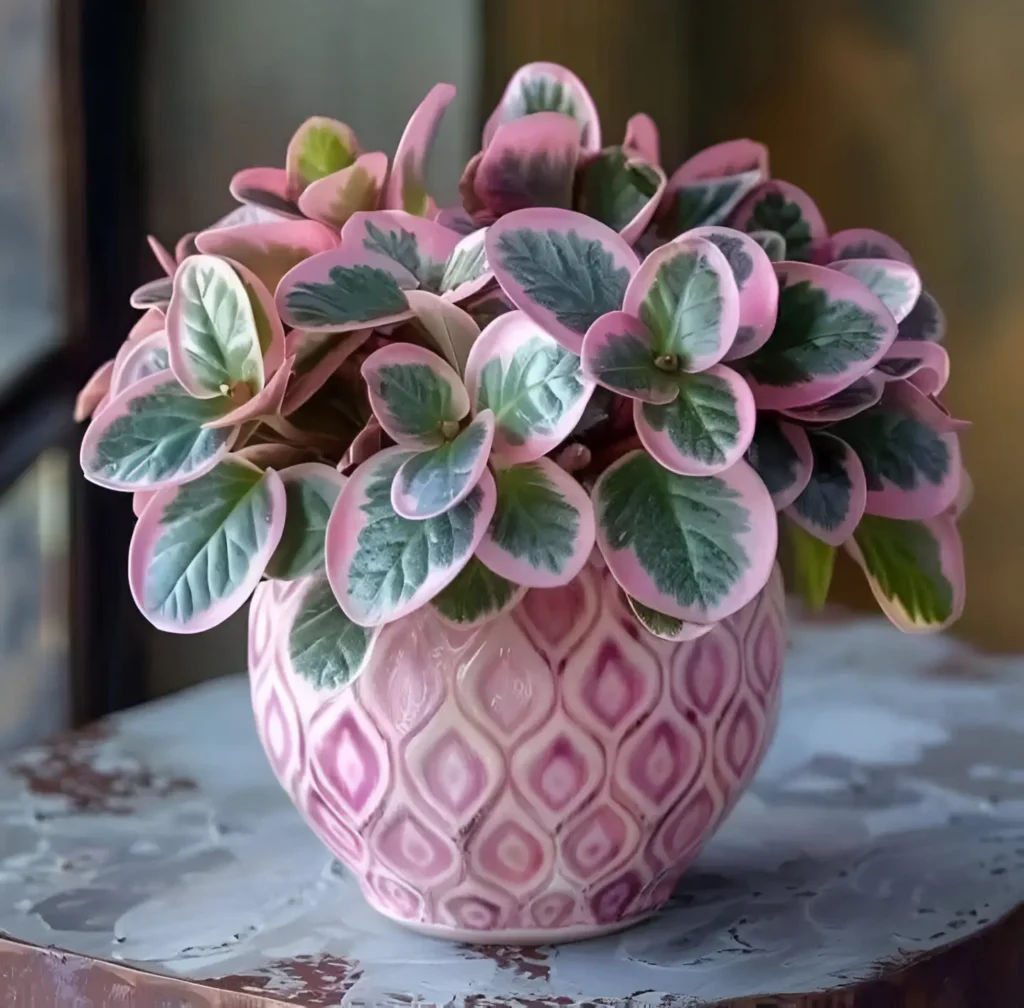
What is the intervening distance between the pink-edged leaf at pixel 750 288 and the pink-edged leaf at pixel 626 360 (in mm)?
20

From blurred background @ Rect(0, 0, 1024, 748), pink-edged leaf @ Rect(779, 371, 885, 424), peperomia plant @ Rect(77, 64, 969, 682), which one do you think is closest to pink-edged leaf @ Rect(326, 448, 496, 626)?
peperomia plant @ Rect(77, 64, 969, 682)

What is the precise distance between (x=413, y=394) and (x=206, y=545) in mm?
73

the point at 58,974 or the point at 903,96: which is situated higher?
the point at 903,96

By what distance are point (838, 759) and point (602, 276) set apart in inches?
15.1

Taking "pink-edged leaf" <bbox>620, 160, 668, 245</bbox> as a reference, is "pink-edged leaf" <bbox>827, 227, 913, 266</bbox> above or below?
below

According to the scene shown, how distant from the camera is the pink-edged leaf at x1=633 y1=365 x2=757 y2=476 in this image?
324 millimetres

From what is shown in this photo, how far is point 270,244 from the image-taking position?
15.1 inches

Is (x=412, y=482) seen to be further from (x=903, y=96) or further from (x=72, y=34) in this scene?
(x=903, y=96)

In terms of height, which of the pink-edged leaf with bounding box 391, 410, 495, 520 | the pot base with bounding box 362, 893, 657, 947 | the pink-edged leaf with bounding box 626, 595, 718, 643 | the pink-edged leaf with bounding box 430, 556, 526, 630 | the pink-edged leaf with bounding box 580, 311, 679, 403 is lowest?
the pot base with bounding box 362, 893, 657, 947

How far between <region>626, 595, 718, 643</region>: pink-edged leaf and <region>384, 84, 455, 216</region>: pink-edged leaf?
0.16m

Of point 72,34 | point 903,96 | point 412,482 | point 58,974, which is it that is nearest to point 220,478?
A: point 412,482

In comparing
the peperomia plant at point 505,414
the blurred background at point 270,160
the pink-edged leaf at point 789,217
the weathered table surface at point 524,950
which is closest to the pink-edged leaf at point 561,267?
the peperomia plant at point 505,414

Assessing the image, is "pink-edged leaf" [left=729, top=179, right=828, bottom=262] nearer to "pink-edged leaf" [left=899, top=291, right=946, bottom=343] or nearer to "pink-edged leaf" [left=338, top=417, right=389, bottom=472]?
"pink-edged leaf" [left=899, top=291, right=946, bottom=343]

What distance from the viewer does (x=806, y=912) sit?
0.44 m
